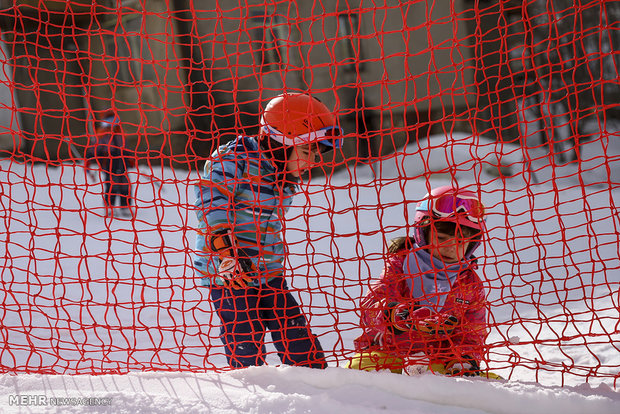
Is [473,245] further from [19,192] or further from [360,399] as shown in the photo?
[19,192]

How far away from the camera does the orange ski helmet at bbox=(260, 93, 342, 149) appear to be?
7.63ft

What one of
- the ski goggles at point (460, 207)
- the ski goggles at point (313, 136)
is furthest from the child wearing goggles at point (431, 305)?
the ski goggles at point (313, 136)

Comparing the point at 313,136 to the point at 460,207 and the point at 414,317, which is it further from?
the point at 414,317

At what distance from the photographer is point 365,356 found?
2076mm

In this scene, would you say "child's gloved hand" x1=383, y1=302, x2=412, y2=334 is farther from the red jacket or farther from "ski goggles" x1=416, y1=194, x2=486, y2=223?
"ski goggles" x1=416, y1=194, x2=486, y2=223

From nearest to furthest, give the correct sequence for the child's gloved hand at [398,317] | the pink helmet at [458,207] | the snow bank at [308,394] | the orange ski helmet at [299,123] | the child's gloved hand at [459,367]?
the snow bank at [308,394] < the child's gloved hand at [459,367] < the child's gloved hand at [398,317] < the pink helmet at [458,207] < the orange ski helmet at [299,123]

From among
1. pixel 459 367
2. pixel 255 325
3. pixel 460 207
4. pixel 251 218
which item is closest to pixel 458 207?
pixel 460 207

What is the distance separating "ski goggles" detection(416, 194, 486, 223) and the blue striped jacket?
1.83 feet

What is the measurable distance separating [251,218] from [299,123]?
42cm

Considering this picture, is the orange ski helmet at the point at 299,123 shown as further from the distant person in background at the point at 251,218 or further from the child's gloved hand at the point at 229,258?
the child's gloved hand at the point at 229,258

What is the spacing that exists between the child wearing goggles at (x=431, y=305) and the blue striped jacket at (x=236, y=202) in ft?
1.44

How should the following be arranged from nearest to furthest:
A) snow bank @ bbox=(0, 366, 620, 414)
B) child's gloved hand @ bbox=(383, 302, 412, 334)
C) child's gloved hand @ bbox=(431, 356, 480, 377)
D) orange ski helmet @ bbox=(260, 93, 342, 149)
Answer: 1. snow bank @ bbox=(0, 366, 620, 414)
2. child's gloved hand @ bbox=(431, 356, 480, 377)
3. child's gloved hand @ bbox=(383, 302, 412, 334)
4. orange ski helmet @ bbox=(260, 93, 342, 149)

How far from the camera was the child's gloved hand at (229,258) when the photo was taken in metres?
2.20

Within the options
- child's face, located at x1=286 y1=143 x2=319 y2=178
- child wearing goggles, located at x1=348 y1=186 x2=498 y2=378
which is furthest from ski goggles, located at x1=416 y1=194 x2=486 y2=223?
child's face, located at x1=286 y1=143 x2=319 y2=178
